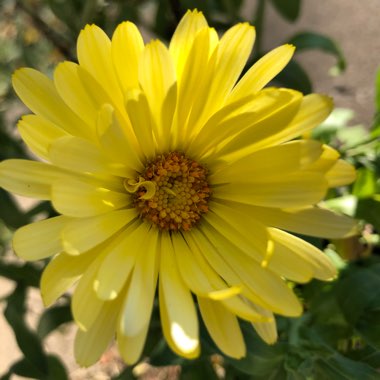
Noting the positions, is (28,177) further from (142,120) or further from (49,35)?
(49,35)

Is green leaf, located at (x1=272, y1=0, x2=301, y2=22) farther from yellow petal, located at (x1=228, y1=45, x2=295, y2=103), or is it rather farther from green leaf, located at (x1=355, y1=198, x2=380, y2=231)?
yellow petal, located at (x1=228, y1=45, x2=295, y2=103)

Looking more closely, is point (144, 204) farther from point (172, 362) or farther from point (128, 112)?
point (172, 362)

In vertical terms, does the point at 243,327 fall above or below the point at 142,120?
below

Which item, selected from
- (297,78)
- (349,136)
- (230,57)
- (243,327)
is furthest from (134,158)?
(349,136)

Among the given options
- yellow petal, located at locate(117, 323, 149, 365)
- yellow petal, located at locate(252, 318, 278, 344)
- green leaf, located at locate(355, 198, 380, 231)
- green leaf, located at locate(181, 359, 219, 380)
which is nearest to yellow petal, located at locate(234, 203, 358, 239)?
yellow petal, located at locate(252, 318, 278, 344)

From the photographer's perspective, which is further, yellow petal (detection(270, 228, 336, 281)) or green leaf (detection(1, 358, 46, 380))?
green leaf (detection(1, 358, 46, 380))

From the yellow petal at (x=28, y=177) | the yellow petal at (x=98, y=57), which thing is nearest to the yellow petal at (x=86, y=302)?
the yellow petal at (x=28, y=177)
